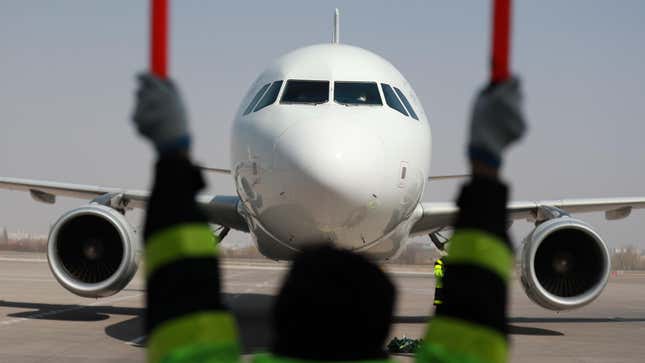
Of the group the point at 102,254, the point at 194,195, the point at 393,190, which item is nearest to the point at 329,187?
the point at 393,190

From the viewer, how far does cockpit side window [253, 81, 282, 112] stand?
8891 mm

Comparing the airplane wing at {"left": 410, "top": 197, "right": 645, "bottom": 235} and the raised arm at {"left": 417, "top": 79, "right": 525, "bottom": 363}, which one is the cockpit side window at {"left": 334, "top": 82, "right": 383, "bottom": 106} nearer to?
the airplane wing at {"left": 410, "top": 197, "right": 645, "bottom": 235}

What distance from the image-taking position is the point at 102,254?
11070 mm

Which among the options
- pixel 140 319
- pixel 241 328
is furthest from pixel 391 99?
pixel 140 319

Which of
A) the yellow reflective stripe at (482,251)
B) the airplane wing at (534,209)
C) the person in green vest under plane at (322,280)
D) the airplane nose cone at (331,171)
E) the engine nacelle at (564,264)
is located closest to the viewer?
the person in green vest under plane at (322,280)

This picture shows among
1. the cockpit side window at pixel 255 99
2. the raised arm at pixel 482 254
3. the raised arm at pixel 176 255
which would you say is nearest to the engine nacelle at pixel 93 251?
the cockpit side window at pixel 255 99

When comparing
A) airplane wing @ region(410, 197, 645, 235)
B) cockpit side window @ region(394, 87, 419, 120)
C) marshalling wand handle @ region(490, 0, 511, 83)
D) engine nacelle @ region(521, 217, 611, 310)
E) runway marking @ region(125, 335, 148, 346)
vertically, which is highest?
cockpit side window @ region(394, 87, 419, 120)

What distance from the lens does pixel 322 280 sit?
3.26 feet

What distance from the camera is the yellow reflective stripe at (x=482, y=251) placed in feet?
3.64

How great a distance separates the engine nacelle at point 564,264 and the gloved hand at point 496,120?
9652mm

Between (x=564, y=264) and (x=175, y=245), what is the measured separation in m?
10.3

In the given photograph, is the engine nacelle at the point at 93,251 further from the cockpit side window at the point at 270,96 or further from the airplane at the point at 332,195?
the cockpit side window at the point at 270,96

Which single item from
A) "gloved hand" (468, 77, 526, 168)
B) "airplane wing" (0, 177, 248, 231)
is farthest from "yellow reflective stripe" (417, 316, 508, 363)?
"airplane wing" (0, 177, 248, 231)

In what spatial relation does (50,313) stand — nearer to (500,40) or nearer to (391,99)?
(391,99)
